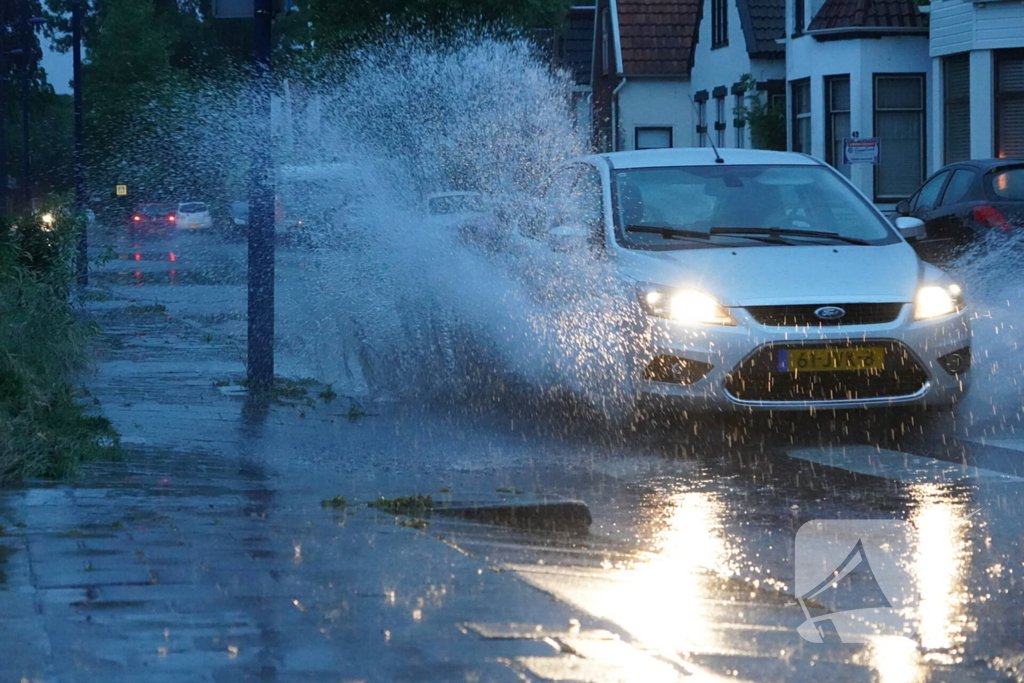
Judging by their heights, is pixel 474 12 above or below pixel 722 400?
above

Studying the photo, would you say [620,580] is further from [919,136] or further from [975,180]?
[919,136]

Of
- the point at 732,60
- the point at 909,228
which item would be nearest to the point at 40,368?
the point at 909,228

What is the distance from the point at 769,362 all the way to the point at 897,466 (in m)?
0.88

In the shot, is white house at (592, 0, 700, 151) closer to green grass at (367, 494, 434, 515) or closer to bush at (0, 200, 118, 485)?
bush at (0, 200, 118, 485)

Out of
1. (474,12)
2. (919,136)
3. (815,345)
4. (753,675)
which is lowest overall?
(753,675)

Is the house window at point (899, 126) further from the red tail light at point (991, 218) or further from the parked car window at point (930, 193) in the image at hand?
the red tail light at point (991, 218)

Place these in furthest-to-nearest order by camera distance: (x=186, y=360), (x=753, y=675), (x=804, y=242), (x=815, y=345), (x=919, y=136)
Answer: (x=919, y=136) → (x=186, y=360) → (x=804, y=242) → (x=815, y=345) → (x=753, y=675)

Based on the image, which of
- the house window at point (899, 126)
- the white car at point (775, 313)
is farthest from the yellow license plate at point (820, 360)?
the house window at point (899, 126)

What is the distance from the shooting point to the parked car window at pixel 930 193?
61.6 feet

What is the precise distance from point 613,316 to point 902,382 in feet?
4.96

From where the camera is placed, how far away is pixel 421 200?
13047mm

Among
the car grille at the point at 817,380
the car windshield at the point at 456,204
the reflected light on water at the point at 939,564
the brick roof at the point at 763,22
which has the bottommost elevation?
the reflected light on water at the point at 939,564

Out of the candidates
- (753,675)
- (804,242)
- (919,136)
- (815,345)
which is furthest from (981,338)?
(919,136)

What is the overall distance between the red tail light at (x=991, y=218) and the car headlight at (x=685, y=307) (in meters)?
9.41
